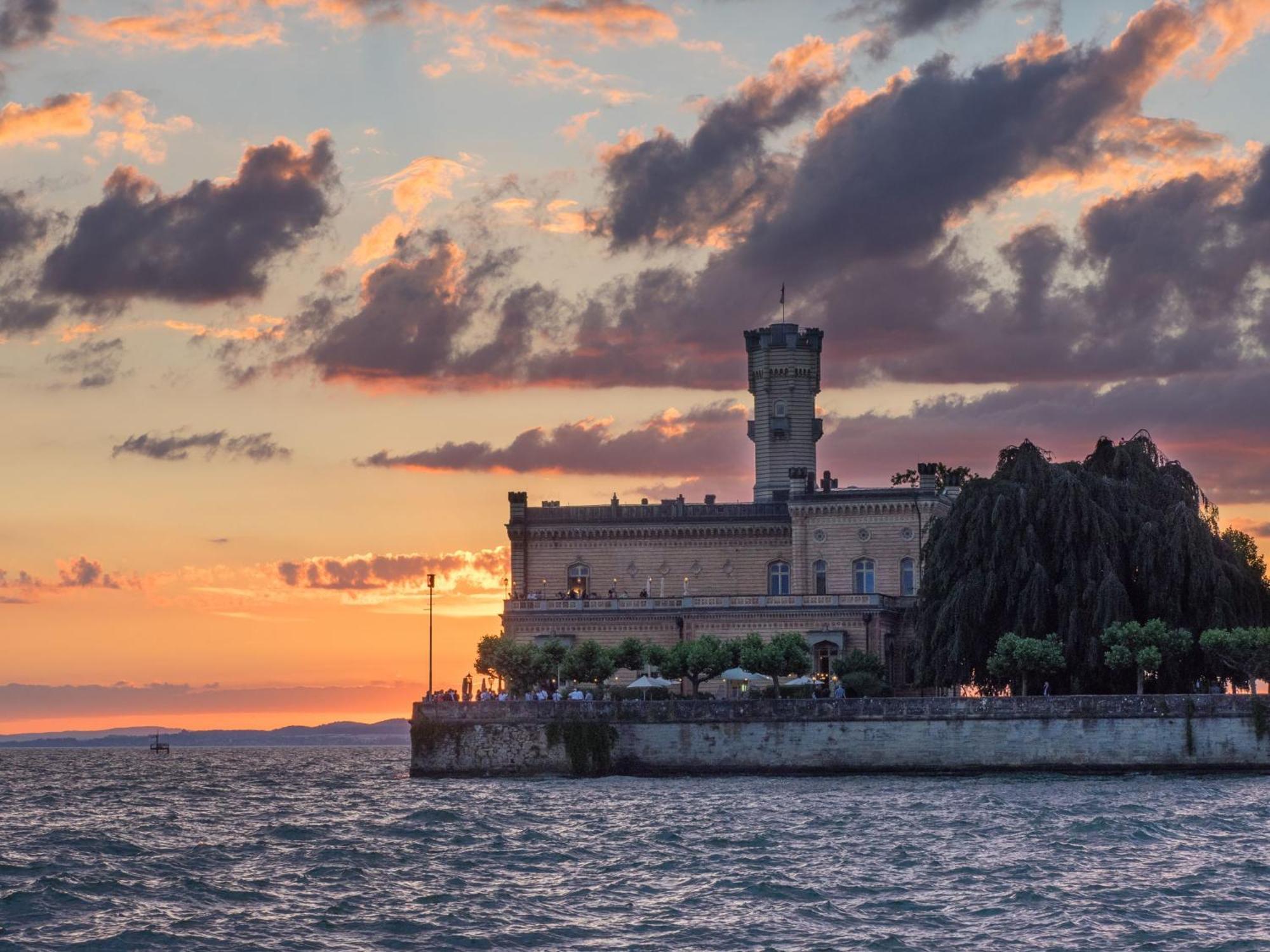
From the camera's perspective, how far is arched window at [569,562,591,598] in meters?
89.0

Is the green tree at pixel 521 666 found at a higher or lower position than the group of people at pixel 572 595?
lower

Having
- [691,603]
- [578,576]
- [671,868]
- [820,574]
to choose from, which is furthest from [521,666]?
[671,868]

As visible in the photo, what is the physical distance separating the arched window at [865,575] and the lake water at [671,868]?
2452 centimetres

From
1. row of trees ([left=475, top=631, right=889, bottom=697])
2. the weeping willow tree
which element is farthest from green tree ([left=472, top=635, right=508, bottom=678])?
the weeping willow tree

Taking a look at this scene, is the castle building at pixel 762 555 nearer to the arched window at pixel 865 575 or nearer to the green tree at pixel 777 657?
the arched window at pixel 865 575

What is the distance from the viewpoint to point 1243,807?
157 feet

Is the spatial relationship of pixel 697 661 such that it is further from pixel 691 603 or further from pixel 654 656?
pixel 691 603

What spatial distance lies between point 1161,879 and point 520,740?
30863 millimetres

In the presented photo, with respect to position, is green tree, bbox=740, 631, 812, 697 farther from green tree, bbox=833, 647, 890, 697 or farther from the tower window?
the tower window

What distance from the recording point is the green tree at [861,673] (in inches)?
2763

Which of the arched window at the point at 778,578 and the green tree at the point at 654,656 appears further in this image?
the arched window at the point at 778,578

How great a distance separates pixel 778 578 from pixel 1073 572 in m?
23.2

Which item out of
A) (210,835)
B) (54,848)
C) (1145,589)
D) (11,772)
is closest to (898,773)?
(1145,589)

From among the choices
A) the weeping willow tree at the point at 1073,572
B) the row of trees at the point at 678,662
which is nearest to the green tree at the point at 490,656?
the row of trees at the point at 678,662
